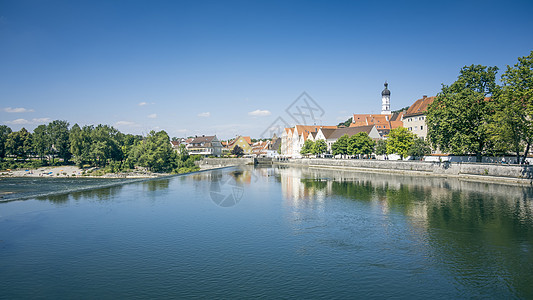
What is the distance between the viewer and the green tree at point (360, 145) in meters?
65.7

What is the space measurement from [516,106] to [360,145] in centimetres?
3508

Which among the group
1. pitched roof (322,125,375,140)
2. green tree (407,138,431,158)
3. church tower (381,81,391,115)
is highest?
church tower (381,81,391,115)

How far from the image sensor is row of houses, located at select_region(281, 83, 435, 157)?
204 feet

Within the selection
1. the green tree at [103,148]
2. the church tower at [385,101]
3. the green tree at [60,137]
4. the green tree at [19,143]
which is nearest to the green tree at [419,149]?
the church tower at [385,101]

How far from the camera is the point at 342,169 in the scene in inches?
2527

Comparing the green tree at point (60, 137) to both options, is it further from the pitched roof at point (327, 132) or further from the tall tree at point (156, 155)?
the pitched roof at point (327, 132)

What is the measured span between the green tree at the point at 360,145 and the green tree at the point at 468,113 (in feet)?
81.9

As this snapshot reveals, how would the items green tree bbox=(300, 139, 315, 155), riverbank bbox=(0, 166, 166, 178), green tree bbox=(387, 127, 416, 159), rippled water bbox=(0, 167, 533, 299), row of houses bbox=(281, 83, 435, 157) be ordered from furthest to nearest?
1. green tree bbox=(300, 139, 315, 155)
2. row of houses bbox=(281, 83, 435, 157)
3. riverbank bbox=(0, 166, 166, 178)
4. green tree bbox=(387, 127, 416, 159)
5. rippled water bbox=(0, 167, 533, 299)

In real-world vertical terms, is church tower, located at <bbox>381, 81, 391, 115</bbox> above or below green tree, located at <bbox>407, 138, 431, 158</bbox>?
above

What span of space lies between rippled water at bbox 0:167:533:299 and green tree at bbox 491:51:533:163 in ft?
23.1

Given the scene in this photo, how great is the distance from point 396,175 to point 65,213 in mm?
42253

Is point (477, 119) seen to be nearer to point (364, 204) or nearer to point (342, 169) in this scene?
point (364, 204)

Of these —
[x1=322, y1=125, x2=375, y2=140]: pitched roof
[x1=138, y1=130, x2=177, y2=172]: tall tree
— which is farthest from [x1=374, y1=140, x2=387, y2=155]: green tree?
[x1=138, y1=130, x2=177, y2=172]: tall tree

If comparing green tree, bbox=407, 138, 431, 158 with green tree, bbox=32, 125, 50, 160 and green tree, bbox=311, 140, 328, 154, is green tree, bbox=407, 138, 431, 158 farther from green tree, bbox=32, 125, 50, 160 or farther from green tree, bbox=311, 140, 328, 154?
green tree, bbox=32, 125, 50, 160
